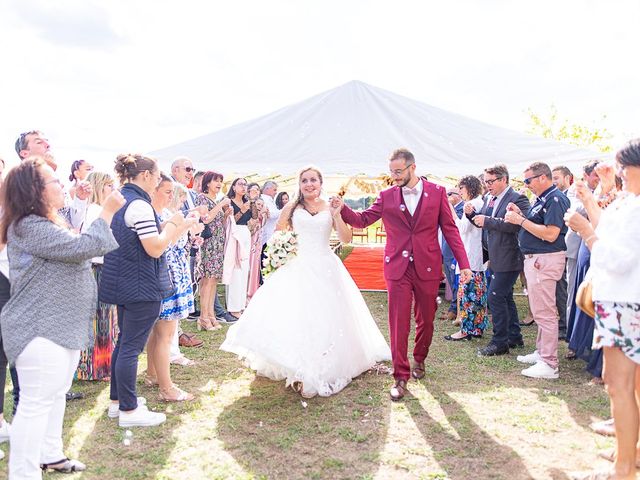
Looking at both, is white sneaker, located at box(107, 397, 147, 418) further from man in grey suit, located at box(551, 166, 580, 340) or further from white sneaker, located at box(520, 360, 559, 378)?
man in grey suit, located at box(551, 166, 580, 340)

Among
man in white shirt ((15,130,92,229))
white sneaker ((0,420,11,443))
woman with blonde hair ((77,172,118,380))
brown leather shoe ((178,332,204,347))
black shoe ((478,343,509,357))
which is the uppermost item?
man in white shirt ((15,130,92,229))

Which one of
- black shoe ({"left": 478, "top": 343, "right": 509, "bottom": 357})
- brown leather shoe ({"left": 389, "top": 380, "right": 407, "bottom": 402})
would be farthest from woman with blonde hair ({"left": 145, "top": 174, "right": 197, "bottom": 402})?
black shoe ({"left": 478, "top": 343, "right": 509, "bottom": 357})

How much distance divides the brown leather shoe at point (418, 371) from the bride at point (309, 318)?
416 millimetres

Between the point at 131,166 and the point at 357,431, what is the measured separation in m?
2.56

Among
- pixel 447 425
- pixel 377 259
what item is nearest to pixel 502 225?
pixel 447 425

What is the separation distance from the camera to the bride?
459 centimetres

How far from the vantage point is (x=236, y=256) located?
7.80 meters

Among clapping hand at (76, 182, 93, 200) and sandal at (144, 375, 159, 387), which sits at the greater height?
clapping hand at (76, 182, 93, 200)

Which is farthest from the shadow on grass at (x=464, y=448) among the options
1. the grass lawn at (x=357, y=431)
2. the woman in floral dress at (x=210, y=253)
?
the woman in floral dress at (x=210, y=253)

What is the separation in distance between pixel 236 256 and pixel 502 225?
3746mm

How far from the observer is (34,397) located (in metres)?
2.90

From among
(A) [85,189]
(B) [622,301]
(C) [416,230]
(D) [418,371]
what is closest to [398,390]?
(D) [418,371]

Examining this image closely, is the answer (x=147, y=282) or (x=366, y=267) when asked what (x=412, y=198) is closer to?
(x=147, y=282)

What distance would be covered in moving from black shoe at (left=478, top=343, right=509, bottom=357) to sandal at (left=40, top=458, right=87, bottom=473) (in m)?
4.34
